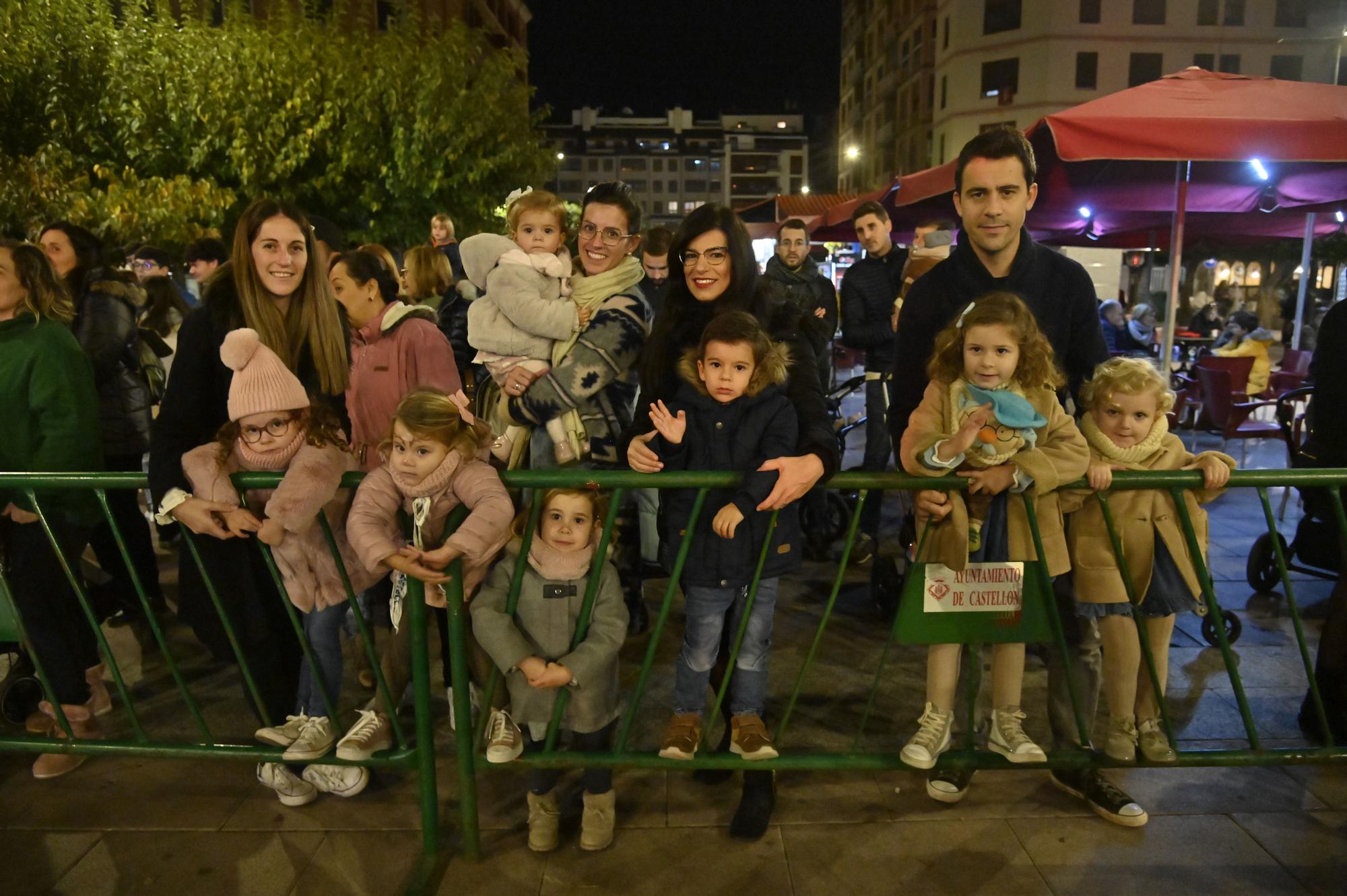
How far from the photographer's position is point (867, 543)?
580 centimetres

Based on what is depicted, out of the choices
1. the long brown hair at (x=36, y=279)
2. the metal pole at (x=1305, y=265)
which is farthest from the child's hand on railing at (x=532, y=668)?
the metal pole at (x=1305, y=265)

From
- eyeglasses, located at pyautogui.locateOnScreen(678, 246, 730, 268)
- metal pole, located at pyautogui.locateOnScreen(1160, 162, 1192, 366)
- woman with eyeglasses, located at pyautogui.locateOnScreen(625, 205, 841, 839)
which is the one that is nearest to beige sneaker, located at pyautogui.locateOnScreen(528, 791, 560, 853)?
woman with eyeglasses, located at pyautogui.locateOnScreen(625, 205, 841, 839)

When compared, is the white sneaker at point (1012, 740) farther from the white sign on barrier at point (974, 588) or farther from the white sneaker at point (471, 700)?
the white sneaker at point (471, 700)

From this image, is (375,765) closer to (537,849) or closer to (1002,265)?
(537,849)

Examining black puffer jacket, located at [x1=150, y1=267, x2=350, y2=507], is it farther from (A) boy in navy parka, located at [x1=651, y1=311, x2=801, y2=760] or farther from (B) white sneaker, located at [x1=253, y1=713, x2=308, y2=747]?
(A) boy in navy parka, located at [x1=651, y1=311, x2=801, y2=760]

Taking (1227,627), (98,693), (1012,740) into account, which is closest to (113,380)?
(98,693)

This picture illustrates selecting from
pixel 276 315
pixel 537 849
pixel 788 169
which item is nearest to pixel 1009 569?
pixel 537 849

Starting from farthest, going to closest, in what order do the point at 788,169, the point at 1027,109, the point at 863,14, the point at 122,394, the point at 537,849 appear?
the point at 788,169
the point at 863,14
the point at 1027,109
the point at 122,394
the point at 537,849

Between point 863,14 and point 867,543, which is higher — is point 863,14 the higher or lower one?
the higher one

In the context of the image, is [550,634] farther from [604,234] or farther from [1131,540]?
[1131,540]

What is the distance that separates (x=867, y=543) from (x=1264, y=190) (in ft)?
14.2

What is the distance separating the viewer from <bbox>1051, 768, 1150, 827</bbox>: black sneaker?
3.04 meters

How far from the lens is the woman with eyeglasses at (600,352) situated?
3436 millimetres

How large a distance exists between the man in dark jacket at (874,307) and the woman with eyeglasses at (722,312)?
3023 millimetres
